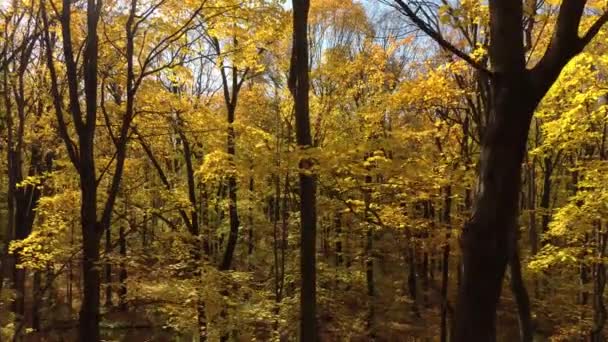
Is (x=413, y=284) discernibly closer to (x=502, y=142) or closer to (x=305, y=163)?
(x=305, y=163)

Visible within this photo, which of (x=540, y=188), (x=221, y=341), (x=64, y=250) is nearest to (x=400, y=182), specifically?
(x=221, y=341)

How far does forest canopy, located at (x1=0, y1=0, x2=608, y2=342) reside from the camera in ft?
7.91

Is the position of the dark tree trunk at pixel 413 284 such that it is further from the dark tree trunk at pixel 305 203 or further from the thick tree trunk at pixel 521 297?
the dark tree trunk at pixel 305 203

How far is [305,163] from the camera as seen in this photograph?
696 cm

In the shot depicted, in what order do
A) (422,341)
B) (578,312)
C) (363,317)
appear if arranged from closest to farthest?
(578,312)
(363,317)
(422,341)

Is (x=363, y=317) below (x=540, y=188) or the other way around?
below

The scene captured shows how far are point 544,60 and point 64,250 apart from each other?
502 inches

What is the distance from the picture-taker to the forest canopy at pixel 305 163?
2.41 metres

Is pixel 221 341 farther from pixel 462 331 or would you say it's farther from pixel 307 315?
pixel 462 331

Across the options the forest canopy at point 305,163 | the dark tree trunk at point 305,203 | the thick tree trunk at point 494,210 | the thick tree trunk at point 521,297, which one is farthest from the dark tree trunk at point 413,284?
the thick tree trunk at point 494,210

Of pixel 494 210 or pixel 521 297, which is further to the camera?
pixel 521 297

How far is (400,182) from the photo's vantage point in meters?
9.23

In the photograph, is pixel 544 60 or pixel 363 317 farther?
pixel 363 317

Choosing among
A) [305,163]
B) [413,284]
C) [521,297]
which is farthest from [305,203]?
[413,284]
